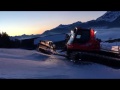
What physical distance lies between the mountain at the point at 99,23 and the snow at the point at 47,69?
0.48 m

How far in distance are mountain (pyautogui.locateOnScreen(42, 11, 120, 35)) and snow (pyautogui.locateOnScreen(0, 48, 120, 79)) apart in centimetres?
48

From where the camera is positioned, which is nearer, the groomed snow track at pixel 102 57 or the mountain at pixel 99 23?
the mountain at pixel 99 23

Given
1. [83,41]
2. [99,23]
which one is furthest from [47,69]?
[99,23]

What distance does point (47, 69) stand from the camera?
477cm

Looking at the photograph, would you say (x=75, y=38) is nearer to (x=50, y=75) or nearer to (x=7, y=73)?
(x=50, y=75)

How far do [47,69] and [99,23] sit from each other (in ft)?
3.26

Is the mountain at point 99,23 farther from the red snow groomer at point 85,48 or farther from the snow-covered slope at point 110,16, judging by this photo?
the red snow groomer at point 85,48

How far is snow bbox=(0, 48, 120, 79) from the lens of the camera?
15.5ft

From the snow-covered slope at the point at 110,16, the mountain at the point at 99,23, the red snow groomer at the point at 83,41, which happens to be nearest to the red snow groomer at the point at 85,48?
the red snow groomer at the point at 83,41

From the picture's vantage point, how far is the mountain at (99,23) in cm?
480

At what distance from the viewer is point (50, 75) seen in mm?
4742
